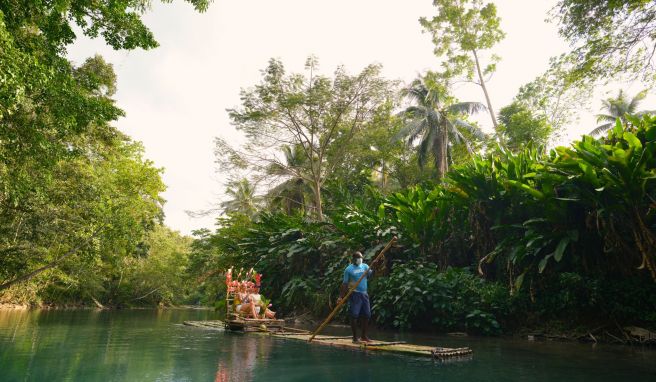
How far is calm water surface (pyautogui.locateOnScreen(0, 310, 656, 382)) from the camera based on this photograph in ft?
16.4

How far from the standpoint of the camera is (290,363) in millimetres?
5910

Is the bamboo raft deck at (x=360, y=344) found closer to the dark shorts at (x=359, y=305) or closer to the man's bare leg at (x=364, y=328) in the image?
the man's bare leg at (x=364, y=328)

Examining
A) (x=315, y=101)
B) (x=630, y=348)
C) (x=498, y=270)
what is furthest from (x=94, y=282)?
(x=630, y=348)

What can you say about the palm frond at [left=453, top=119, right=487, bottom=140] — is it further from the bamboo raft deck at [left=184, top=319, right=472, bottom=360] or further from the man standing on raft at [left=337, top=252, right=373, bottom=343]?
the man standing on raft at [left=337, top=252, right=373, bottom=343]

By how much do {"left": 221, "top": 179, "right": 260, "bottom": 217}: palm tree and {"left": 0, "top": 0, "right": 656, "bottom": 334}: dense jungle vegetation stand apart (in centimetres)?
114

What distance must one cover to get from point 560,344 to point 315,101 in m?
14.4

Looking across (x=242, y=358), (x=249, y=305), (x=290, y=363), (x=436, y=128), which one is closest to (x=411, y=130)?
(x=436, y=128)

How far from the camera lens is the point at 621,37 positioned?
13.1 meters

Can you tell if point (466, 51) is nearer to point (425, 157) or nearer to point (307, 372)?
point (425, 157)

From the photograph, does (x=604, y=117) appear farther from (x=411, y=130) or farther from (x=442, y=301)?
(x=442, y=301)

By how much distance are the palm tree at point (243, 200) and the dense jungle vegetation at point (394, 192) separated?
45.0 inches

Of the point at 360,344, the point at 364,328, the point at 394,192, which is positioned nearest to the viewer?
the point at 360,344

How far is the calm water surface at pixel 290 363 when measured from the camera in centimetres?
500

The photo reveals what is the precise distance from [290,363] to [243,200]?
76.8ft
